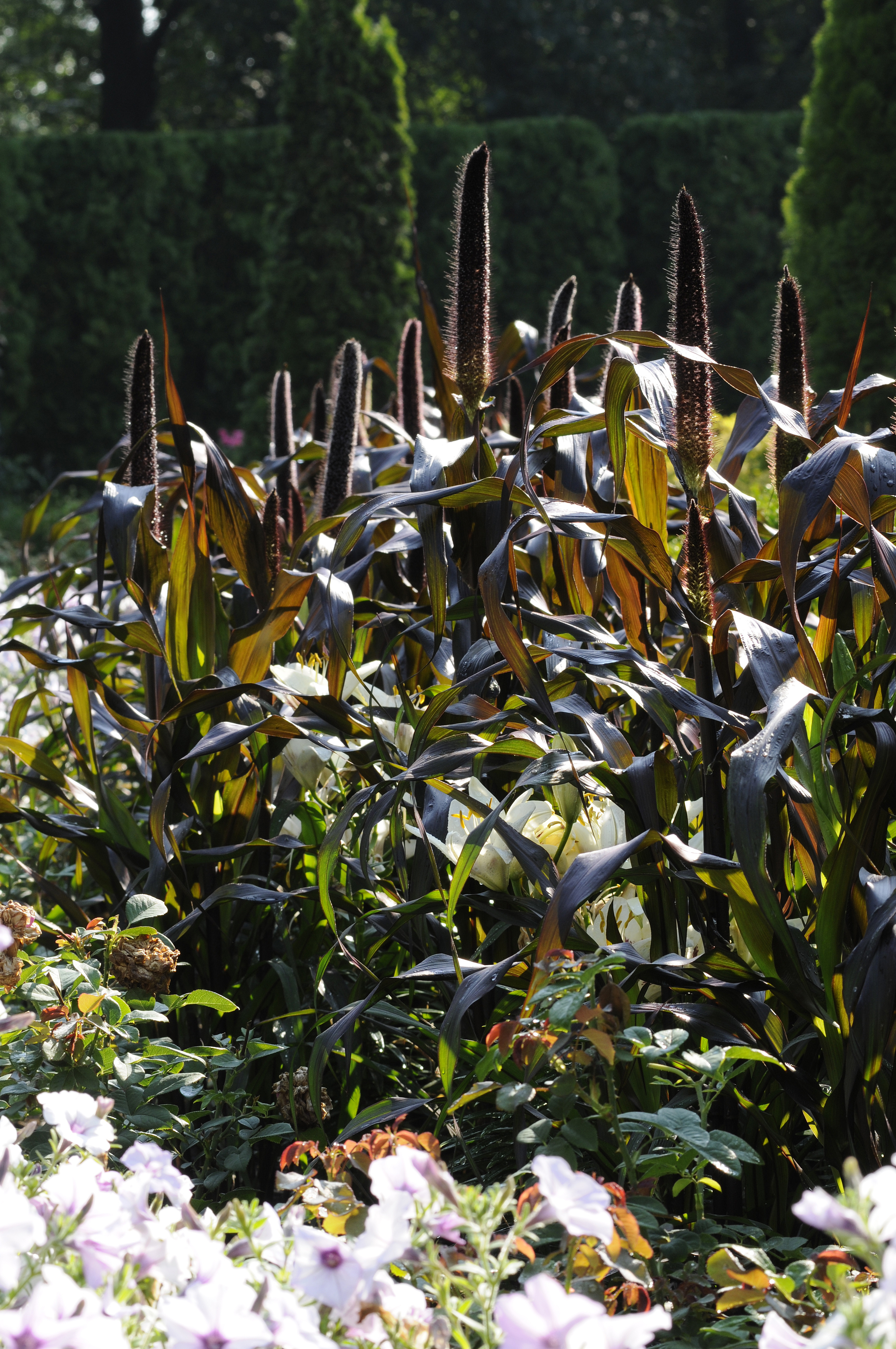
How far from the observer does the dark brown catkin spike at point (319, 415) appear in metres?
2.58

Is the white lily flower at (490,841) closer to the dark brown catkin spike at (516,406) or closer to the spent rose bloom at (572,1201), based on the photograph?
the spent rose bloom at (572,1201)

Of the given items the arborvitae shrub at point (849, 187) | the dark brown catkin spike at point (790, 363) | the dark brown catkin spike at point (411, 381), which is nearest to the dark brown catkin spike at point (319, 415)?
the dark brown catkin spike at point (411, 381)

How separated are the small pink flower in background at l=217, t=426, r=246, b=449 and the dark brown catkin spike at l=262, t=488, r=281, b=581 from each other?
5.92 meters

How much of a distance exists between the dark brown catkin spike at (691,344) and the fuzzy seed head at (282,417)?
114 centimetres

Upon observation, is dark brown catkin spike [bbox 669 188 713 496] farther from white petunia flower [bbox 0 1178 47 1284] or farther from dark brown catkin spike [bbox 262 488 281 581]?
white petunia flower [bbox 0 1178 47 1284]

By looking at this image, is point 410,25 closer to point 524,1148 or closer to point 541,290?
point 541,290

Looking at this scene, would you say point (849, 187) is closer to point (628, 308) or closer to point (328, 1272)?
point (628, 308)

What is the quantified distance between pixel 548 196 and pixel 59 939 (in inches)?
408

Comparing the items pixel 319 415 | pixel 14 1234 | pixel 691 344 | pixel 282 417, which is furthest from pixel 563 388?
pixel 14 1234

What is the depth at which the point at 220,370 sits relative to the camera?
1024cm

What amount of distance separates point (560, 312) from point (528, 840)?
3.35ft

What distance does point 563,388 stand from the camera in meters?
1.71

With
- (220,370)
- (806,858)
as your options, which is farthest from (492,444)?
(220,370)

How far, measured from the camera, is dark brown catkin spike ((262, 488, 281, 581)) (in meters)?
1.65
